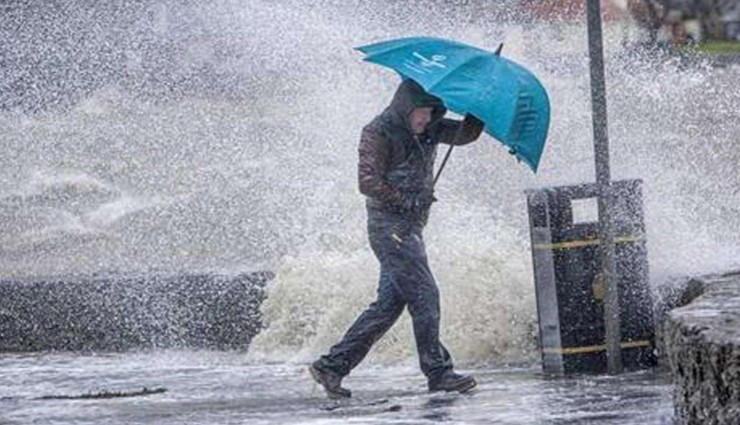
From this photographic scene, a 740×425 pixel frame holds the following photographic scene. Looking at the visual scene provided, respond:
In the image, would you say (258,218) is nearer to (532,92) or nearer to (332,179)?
(332,179)

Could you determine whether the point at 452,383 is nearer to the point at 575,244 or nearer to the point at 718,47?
the point at 575,244

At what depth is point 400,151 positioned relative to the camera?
37.6 ft

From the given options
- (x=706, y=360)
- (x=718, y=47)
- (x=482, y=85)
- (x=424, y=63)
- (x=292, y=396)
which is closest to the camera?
(x=706, y=360)

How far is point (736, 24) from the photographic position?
32.2 meters

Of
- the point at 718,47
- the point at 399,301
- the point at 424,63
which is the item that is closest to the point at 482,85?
the point at 424,63

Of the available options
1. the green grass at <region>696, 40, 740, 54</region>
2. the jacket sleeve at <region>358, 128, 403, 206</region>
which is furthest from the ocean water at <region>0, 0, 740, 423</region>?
the green grass at <region>696, 40, 740, 54</region>

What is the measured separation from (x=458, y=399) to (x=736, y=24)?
2184 cm

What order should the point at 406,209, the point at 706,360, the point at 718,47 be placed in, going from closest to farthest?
the point at 706,360 < the point at 406,209 < the point at 718,47

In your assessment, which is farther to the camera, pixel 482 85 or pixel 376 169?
pixel 376 169

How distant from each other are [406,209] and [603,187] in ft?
3.26

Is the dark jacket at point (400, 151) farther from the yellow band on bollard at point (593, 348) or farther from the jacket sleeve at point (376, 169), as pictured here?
the yellow band on bollard at point (593, 348)

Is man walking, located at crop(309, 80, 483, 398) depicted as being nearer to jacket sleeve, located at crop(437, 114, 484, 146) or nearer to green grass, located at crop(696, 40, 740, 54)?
jacket sleeve, located at crop(437, 114, 484, 146)

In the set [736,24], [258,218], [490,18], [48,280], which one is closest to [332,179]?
[258,218]

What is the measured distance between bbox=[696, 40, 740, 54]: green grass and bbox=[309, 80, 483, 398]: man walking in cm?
1888
